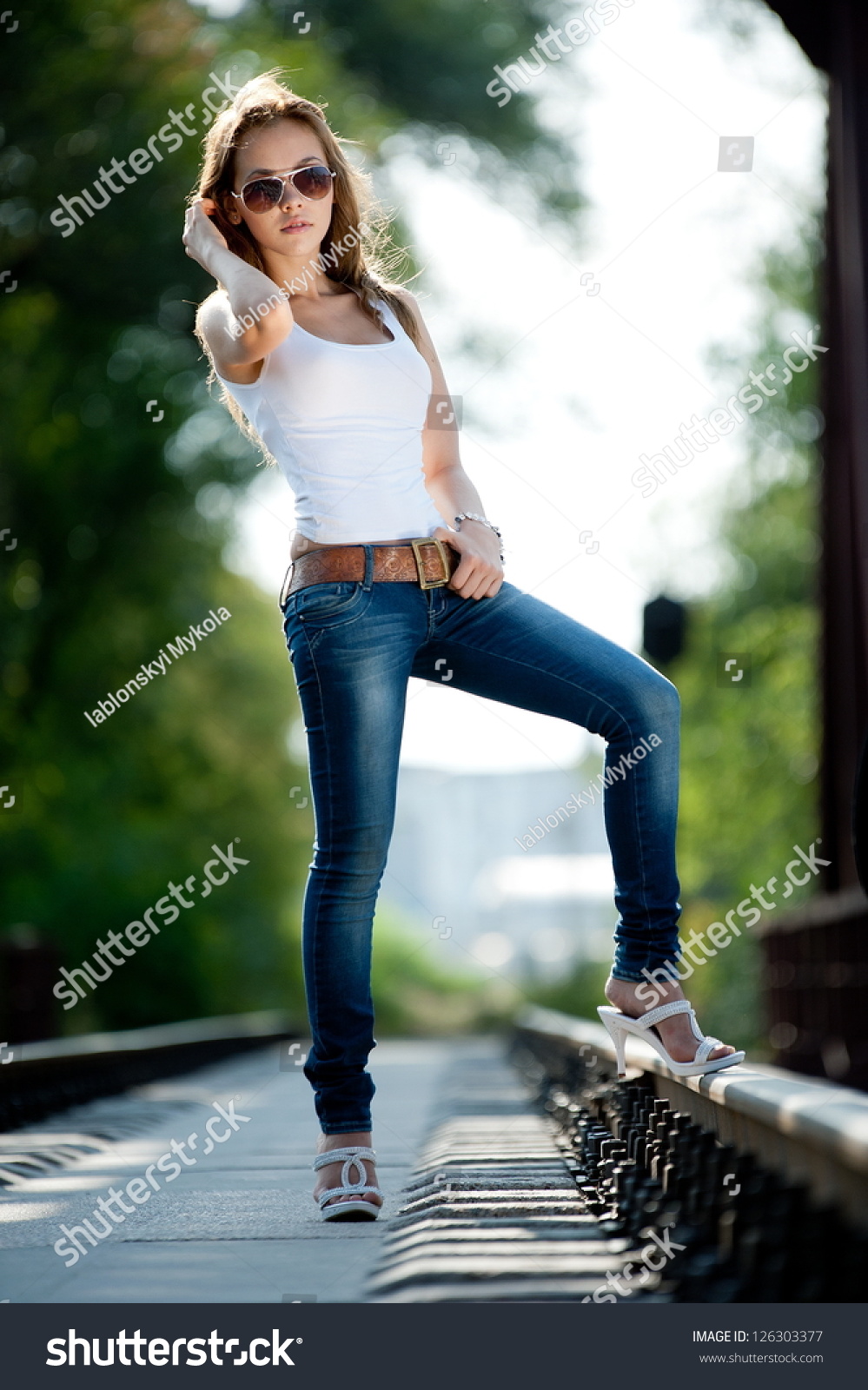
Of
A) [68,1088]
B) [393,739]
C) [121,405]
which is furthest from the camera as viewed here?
[121,405]

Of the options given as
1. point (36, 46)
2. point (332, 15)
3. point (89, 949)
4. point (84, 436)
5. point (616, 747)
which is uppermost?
point (332, 15)

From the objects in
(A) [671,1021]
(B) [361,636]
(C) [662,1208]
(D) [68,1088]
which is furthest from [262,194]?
(D) [68,1088]

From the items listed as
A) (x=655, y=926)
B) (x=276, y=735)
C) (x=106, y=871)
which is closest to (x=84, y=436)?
(x=106, y=871)

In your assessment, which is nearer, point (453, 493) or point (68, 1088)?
point (453, 493)

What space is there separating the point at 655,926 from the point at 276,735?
2249 cm

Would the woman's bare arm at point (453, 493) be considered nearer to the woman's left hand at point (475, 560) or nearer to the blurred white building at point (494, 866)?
the woman's left hand at point (475, 560)

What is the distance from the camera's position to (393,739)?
2.37m

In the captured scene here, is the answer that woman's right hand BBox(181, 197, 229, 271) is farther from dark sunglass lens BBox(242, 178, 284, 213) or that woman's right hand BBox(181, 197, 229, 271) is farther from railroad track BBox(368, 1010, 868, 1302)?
railroad track BBox(368, 1010, 868, 1302)

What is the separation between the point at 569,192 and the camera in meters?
17.1

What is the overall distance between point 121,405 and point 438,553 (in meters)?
14.1

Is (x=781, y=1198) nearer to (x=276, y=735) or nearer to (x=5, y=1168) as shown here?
(x=5, y=1168)

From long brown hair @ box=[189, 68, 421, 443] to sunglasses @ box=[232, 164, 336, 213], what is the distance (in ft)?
0.24

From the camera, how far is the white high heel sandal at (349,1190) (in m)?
2.28

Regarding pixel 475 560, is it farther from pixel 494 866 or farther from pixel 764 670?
pixel 494 866
